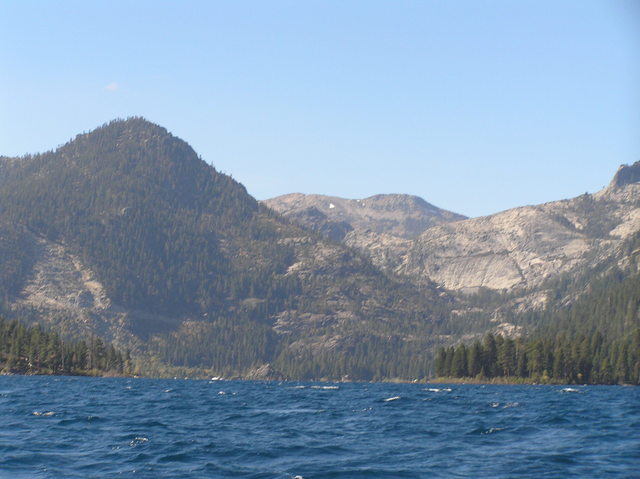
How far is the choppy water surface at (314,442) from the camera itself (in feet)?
222

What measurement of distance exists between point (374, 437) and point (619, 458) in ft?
84.3

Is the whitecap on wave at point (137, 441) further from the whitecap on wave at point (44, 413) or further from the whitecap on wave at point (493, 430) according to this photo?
the whitecap on wave at point (493, 430)

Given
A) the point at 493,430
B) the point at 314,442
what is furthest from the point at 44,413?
the point at 493,430

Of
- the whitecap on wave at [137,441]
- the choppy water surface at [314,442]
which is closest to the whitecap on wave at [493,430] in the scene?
the choppy water surface at [314,442]

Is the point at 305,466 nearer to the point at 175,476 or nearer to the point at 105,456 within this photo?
the point at 175,476

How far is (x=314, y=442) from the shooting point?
279ft

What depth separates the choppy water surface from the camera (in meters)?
67.6

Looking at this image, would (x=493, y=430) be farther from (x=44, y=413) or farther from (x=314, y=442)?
(x=44, y=413)

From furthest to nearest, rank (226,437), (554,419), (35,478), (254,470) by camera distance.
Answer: (554,419) → (226,437) → (254,470) → (35,478)

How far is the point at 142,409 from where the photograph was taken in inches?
4988

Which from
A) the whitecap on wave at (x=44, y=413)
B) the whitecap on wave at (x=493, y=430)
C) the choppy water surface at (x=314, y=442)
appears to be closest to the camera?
the choppy water surface at (x=314, y=442)

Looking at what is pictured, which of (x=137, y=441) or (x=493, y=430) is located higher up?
(x=493, y=430)

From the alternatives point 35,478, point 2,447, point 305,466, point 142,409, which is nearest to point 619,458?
point 305,466

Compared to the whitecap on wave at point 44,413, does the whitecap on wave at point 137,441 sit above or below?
below
